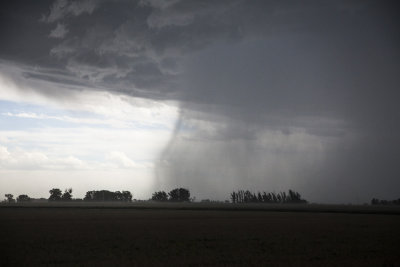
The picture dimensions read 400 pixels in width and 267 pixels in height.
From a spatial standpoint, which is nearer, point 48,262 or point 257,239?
point 48,262

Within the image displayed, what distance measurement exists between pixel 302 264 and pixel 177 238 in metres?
16.1

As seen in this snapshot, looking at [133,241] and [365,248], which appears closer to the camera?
[365,248]

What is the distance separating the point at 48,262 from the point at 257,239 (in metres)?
19.9

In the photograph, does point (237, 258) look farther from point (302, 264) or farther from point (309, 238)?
point (309, 238)

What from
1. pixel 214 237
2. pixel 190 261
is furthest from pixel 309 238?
pixel 190 261

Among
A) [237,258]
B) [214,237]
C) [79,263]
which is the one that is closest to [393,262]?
[237,258]

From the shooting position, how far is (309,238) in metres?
37.0

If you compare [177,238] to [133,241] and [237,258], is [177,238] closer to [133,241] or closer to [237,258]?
[133,241]

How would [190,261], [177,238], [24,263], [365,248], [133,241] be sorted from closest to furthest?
[24,263], [190,261], [365,248], [133,241], [177,238]

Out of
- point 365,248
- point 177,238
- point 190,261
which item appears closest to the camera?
point 190,261

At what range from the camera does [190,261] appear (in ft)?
79.4

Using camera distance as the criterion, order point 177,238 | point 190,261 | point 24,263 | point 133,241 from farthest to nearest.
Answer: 1. point 177,238
2. point 133,241
3. point 190,261
4. point 24,263

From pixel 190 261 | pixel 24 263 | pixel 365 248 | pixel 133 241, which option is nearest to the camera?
pixel 24 263

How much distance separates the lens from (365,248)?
30391 mm
